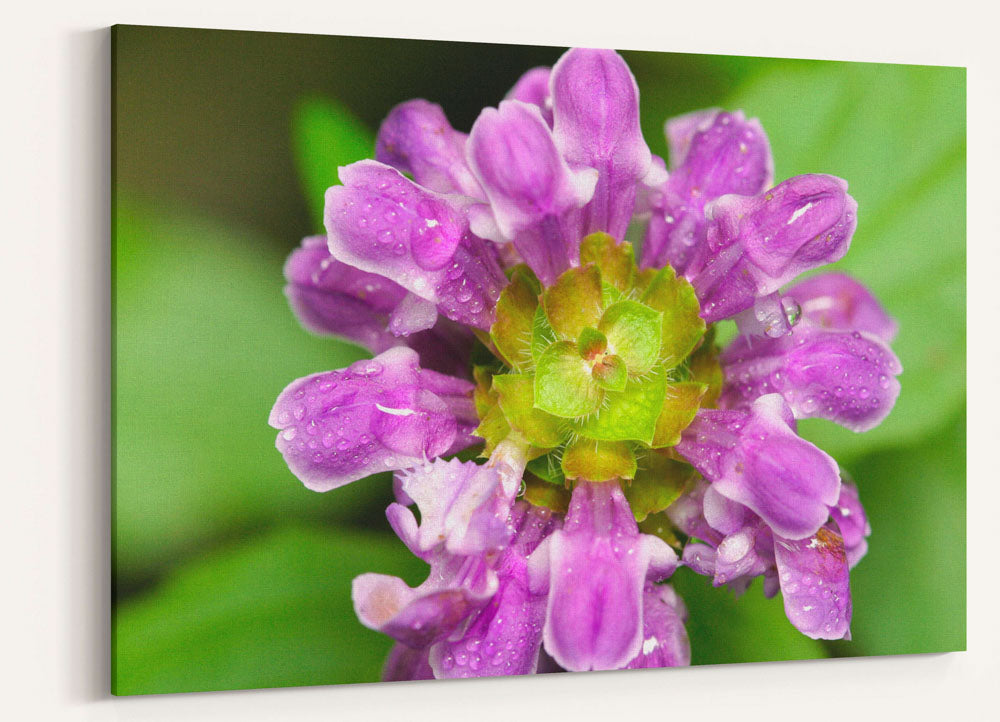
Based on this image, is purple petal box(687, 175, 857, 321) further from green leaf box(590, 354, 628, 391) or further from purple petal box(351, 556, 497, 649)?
purple petal box(351, 556, 497, 649)

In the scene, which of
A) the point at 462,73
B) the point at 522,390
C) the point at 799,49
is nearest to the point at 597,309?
the point at 522,390

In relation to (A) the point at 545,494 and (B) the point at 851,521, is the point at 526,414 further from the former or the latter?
(B) the point at 851,521

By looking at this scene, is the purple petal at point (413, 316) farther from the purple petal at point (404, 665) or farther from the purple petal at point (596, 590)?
the purple petal at point (404, 665)

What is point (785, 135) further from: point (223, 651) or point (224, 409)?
point (223, 651)

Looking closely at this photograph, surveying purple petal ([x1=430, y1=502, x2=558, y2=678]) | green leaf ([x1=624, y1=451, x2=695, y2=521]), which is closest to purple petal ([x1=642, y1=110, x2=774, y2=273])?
green leaf ([x1=624, y1=451, x2=695, y2=521])

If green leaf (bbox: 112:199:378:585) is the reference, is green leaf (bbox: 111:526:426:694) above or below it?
below
